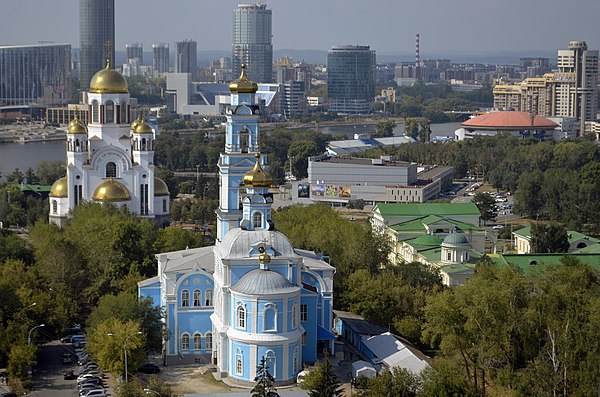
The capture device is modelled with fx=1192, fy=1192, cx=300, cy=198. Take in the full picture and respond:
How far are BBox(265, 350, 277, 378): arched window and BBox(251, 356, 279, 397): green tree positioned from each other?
6 centimetres

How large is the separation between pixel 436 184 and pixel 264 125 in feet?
125

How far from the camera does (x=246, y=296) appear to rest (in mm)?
16062

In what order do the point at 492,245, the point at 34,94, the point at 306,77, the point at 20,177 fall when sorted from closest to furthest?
1. the point at 492,245
2. the point at 20,177
3. the point at 34,94
4. the point at 306,77

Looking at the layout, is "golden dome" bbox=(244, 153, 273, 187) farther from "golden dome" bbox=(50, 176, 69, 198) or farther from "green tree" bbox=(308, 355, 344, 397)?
"golden dome" bbox=(50, 176, 69, 198)

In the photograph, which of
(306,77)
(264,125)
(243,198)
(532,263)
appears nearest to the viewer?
(243,198)

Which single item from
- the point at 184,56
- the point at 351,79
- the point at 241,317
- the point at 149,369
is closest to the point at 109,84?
the point at 149,369

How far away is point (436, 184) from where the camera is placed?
3903 cm

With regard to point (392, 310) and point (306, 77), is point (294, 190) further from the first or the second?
point (306, 77)

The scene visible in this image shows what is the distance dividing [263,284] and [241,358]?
107cm

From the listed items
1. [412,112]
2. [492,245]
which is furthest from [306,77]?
[492,245]

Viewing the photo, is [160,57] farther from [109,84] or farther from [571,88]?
[109,84]

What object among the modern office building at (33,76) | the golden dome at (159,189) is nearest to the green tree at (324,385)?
the golden dome at (159,189)

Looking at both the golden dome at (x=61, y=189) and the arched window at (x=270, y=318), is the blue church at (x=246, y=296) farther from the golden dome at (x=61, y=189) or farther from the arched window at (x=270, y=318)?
the golden dome at (x=61, y=189)

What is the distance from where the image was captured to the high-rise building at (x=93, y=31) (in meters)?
99.9
